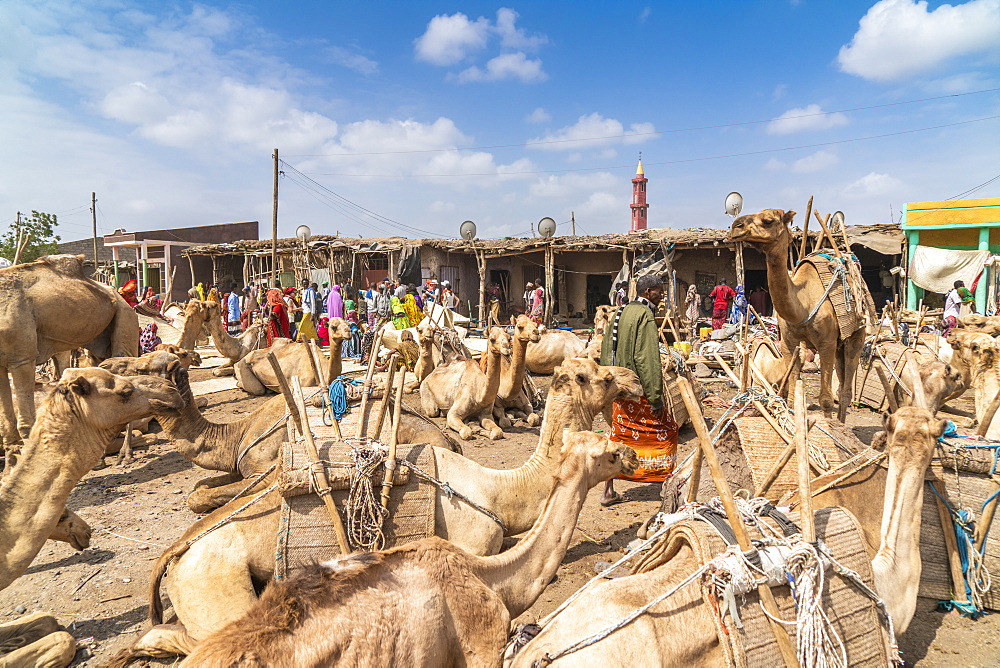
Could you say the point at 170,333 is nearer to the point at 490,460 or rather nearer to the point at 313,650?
the point at 490,460

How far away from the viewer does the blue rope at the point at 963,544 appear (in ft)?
11.8

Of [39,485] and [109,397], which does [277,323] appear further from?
[39,485]

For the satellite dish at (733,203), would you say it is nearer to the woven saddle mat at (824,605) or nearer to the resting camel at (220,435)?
the resting camel at (220,435)

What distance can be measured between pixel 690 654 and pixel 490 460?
17.4 ft

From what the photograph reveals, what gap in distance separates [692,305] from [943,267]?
6706 millimetres

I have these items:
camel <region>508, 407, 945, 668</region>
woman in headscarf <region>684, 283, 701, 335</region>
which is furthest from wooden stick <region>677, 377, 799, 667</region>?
woman in headscarf <region>684, 283, 701, 335</region>

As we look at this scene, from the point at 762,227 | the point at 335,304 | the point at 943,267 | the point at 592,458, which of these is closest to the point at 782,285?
the point at 762,227

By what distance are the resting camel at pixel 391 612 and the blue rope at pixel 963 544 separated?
2804 mm

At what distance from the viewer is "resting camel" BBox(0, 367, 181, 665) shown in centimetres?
322

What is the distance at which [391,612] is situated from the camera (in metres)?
2.04

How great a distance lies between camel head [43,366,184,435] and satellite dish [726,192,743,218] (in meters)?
18.3

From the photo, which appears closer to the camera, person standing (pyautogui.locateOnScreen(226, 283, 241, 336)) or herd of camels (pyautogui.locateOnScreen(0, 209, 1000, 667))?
herd of camels (pyautogui.locateOnScreen(0, 209, 1000, 667))

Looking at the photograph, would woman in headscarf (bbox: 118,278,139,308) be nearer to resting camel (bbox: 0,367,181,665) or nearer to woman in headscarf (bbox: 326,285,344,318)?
woman in headscarf (bbox: 326,285,344,318)

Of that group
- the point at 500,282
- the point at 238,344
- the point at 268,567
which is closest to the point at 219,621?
the point at 268,567
